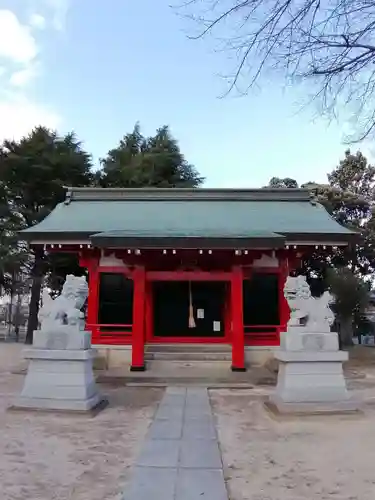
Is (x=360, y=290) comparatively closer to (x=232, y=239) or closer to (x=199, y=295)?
(x=199, y=295)

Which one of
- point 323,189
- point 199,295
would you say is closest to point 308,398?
point 199,295

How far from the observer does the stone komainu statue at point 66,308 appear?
7336 mm

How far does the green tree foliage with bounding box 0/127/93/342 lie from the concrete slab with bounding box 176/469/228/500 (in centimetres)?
1808

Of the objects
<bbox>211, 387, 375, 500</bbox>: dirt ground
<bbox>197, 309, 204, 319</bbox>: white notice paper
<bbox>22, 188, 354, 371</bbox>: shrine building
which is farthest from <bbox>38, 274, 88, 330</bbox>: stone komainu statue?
<bbox>197, 309, 204, 319</bbox>: white notice paper

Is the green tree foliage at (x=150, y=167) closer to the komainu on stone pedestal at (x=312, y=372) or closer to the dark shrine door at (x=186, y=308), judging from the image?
the dark shrine door at (x=186, y=308)

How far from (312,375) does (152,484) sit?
12.7ft

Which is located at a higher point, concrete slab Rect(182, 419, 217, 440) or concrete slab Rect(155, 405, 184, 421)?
concrete slab Rect(155, 405, 184, 421)

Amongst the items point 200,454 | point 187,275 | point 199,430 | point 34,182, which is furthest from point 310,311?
point 34,182

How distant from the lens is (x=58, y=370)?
7.08 metres

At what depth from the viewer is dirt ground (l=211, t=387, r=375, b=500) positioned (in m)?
3.89

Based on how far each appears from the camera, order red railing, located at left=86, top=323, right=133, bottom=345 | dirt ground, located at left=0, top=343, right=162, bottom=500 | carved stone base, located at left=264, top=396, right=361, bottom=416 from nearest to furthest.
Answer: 1. dirt ground, located at left=0, top=343, right=162, bottom=500
2. carved stone base, located at left=264, top=396, right=361, bottom=416
3. red railing, located at left=86, top=323, right=133, bottom=345

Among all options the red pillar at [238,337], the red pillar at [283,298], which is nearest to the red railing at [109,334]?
the red pillar at [238,337]

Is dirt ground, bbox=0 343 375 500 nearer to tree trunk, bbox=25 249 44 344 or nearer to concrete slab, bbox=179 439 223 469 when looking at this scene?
concrete slab, bbox=179 439 223 469

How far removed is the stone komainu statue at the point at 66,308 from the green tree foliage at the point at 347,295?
14.6m
